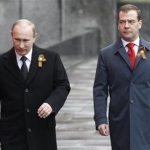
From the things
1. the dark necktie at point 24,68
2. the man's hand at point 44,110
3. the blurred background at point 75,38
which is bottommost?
the blurred background at point 75,38

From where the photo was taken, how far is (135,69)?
5934 millimetres

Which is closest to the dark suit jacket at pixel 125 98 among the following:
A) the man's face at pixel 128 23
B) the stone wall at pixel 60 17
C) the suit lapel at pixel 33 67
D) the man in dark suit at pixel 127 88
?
the man in dark suit at pixel 127 88

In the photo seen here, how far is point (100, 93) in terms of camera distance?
19.8 ft

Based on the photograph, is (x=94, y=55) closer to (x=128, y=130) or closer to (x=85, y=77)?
(x=85, y=77)

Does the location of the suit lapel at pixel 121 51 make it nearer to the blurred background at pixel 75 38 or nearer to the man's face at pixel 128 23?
the man's face at pixel 128 23

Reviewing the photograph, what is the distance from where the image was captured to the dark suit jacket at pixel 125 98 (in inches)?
233

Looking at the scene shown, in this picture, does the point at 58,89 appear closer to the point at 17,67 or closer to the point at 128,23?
the point at 17,67

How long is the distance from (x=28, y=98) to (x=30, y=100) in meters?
0.02

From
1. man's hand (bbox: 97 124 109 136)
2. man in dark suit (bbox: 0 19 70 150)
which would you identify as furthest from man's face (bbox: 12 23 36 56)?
man's hand (bbox: 97 124 109 136)

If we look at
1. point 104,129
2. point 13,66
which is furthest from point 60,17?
point 104,129

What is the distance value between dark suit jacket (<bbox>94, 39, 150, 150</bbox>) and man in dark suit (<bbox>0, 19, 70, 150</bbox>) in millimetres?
316

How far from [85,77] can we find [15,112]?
11.0 metres

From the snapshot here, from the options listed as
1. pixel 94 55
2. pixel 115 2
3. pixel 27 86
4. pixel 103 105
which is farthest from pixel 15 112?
pixel 115 2

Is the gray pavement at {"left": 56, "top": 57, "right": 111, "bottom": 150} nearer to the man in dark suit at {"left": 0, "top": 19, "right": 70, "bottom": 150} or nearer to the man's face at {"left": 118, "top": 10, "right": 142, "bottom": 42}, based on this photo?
the man in dark suit at {"left": 0, "top": 19, "right": 70, "bottom": 150}
